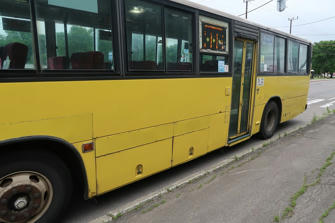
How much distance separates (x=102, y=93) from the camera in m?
2.75

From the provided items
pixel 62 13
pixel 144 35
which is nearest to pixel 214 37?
pixel 144 35

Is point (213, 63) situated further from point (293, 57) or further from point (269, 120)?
point (293, 57)

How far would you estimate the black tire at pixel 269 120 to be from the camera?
20.0ft

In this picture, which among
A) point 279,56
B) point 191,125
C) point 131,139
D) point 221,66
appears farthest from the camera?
point 279,56

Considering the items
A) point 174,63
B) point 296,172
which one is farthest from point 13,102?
point 296,172

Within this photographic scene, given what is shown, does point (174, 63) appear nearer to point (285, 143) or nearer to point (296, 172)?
point (296, 172)

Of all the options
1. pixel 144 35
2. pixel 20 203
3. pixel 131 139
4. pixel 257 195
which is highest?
pixel 144 35

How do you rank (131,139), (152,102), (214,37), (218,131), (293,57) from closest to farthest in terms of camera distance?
(131,139) < (152,102) < (214,37) < (218,131) < (293,57)

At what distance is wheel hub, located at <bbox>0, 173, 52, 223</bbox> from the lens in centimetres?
231

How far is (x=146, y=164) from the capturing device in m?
3.37

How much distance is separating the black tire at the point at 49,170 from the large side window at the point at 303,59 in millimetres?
7271

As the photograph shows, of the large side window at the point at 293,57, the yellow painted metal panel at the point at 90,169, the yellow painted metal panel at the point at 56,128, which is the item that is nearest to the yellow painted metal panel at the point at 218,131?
the yellow painted metal panel at the point at 90,169

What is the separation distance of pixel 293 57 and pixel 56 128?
6717 mm

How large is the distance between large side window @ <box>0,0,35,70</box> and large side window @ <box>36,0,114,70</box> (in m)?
0.10
